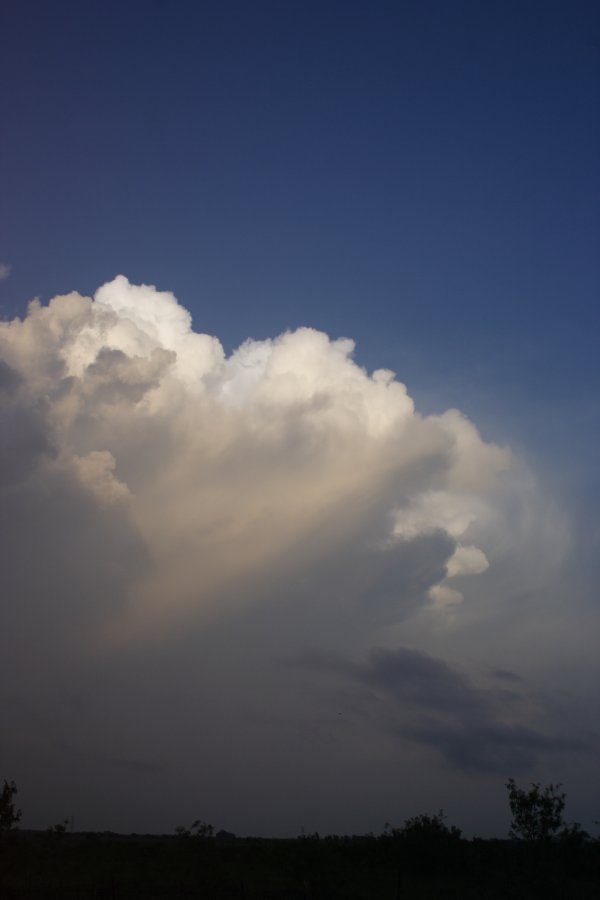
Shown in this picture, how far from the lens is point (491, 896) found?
45.2 m

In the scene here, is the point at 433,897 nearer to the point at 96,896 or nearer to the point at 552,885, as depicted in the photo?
the point at 552,885

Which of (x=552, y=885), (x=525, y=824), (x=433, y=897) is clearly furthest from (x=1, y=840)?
(x=525, y=824)

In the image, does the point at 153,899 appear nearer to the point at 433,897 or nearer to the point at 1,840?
the point at 1,840

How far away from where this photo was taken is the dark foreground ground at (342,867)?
48.2 m

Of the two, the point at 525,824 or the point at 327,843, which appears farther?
the point at 327,843

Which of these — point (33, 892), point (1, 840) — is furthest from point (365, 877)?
point (33, 892)

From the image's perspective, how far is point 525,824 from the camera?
61.8 m

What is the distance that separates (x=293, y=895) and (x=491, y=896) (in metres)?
16.8

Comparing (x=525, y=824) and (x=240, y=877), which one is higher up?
(x=525, y=824)

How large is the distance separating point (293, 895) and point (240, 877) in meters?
19.4

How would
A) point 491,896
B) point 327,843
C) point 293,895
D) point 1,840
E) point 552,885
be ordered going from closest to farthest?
point 293,895, point 1,840, point 491,896, point 552,885, point 327,843

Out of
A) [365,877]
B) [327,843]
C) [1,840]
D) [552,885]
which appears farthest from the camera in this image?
[327,843]

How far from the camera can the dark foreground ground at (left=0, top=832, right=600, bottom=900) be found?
48.2 m

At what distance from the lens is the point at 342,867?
58.2 m
